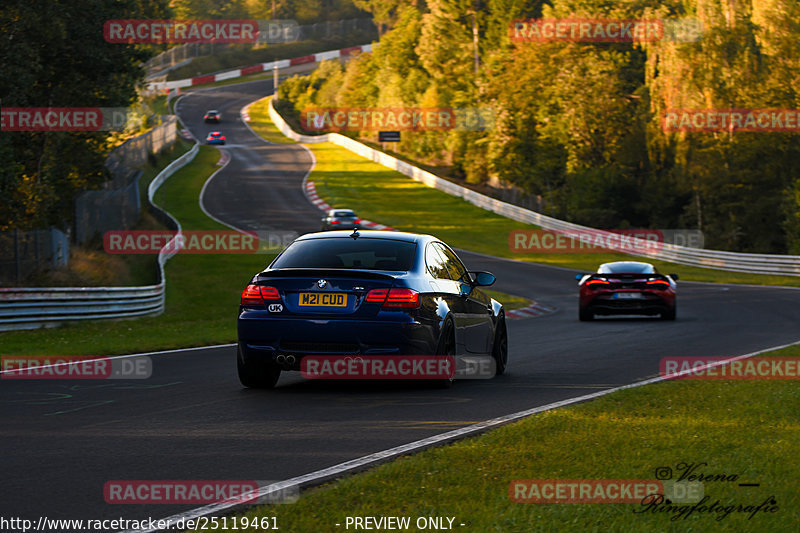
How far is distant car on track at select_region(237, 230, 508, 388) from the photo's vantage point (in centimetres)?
961

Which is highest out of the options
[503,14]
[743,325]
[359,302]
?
[503,14]

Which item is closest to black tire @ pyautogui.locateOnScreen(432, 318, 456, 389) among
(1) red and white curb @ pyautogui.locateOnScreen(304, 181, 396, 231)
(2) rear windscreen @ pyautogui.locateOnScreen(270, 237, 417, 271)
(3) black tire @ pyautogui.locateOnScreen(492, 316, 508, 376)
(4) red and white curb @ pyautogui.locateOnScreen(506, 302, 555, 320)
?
(2) rear windscreen @ pyautogui.locateOnScreen(270, 237, 417, 271)

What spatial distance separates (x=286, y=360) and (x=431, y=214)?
48102 millimetres

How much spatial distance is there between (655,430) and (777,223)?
5108cm

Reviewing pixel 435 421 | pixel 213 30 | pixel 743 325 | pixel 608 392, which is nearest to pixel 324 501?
pixel 435 421

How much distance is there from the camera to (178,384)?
1086cm

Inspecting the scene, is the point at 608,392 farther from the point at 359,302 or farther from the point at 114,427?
the point at 114,427

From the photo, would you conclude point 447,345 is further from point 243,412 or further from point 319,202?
point 319,202

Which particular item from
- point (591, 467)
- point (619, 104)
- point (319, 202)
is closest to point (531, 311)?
point (591, 467)

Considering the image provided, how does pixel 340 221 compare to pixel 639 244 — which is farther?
pixel 639 244

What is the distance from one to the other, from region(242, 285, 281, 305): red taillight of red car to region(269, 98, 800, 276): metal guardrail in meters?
35.1

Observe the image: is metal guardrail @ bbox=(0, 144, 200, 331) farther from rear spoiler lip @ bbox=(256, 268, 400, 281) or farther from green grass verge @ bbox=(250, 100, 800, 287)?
green grass verge @ bbox=(250, 100, 800, 287)

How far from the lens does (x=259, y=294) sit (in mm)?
9898

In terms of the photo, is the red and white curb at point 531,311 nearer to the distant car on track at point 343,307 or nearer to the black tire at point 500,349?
the black tire at point 500,349
